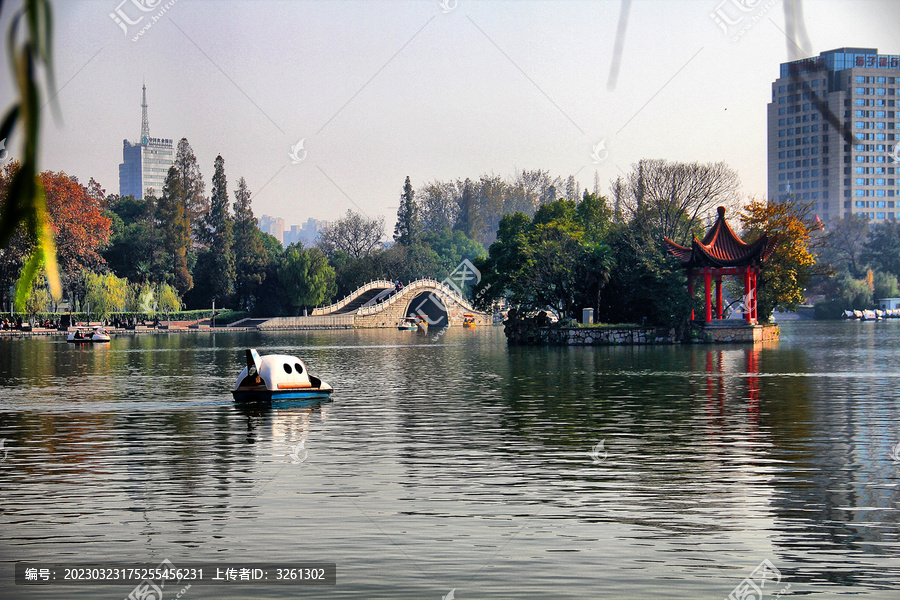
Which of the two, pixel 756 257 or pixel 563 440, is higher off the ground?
pixel 756 257

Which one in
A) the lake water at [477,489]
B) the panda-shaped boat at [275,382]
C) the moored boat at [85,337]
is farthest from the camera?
the moored boat at [85,337]

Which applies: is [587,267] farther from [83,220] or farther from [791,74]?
[791,74]

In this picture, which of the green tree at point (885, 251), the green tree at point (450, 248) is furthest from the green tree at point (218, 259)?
the green tree at point (885, 251)

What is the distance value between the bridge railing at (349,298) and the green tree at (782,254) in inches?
2421

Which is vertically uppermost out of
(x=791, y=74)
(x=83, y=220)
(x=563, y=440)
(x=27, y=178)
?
(x=83, y=220)

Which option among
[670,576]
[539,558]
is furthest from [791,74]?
[539,558]

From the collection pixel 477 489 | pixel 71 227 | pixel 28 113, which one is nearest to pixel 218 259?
pixel 71 227

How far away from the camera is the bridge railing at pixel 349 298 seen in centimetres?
11612

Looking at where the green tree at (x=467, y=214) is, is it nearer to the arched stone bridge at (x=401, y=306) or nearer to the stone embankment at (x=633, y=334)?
the arched stone bridge at (x=401, y=306)

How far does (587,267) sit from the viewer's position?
6200cm

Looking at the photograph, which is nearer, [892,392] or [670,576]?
[670,576]

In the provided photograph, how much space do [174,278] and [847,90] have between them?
379 ft

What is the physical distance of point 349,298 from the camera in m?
119

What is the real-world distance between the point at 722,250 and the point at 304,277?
207ft
